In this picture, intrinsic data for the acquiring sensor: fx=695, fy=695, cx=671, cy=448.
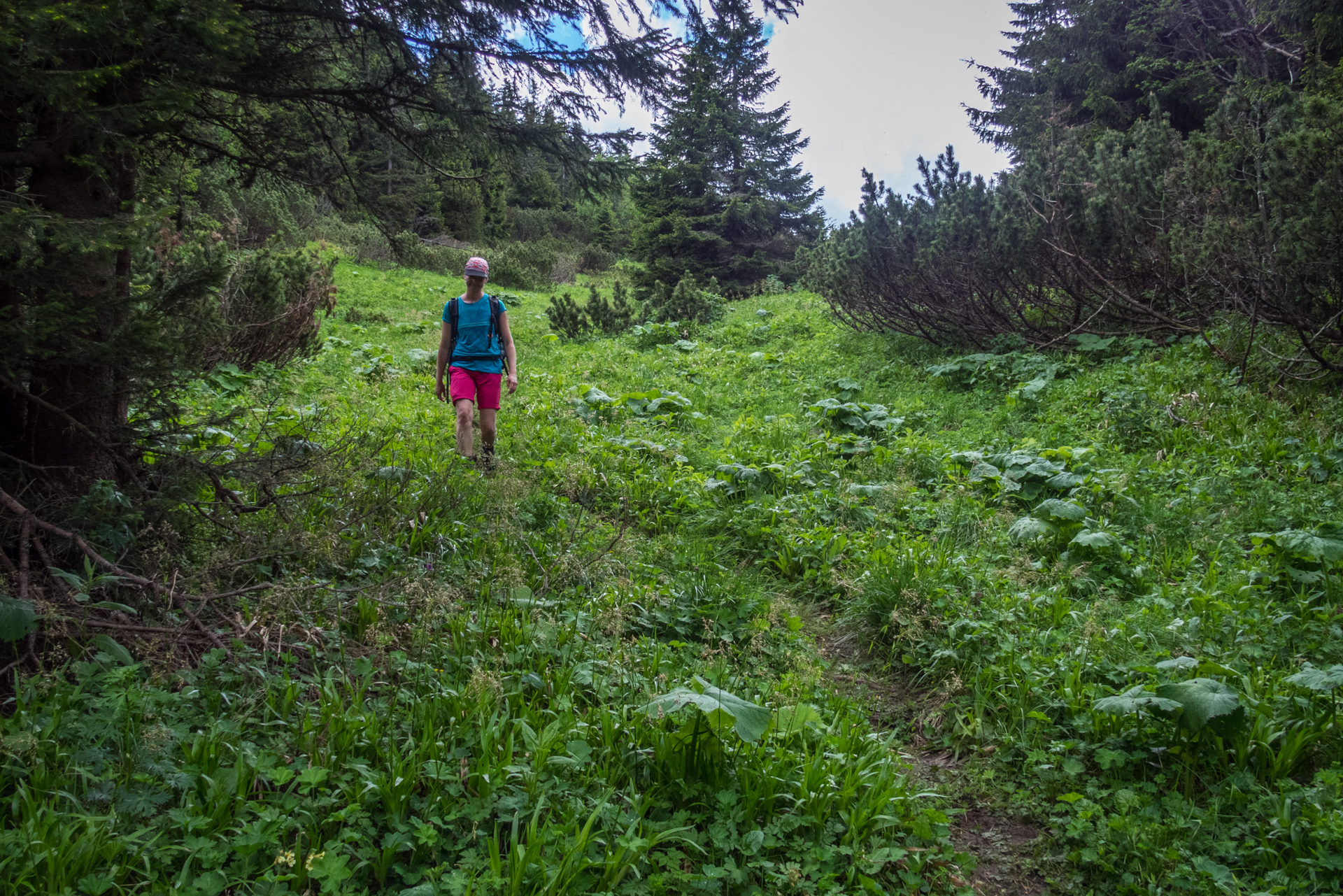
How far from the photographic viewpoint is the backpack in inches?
239

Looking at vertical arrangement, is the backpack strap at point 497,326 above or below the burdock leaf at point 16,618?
above

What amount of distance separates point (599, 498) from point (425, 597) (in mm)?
2379

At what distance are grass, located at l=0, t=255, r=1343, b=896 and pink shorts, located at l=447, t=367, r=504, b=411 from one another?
505 millimetres

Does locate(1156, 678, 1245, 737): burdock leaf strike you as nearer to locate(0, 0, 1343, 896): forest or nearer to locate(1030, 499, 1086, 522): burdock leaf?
locate(0, 0, 1343, 896): forest

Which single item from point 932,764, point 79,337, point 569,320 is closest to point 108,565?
point 79,337

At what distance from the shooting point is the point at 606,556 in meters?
4.25

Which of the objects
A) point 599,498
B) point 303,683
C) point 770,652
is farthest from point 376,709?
point 599,498

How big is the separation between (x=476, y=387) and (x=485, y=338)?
0.44 metres

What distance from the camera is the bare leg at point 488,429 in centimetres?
620

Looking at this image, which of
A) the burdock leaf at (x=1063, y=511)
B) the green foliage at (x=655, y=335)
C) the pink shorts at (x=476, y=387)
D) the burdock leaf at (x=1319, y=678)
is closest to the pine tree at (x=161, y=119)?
the pink shorts at (x=476, y=387)

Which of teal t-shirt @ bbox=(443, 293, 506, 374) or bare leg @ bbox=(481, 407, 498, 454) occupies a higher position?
teal t-shirt @ bbox=(443, 293, 506, 374)

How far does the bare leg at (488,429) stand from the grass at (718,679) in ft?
0.93

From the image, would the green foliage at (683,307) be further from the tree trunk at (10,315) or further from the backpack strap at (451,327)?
the tree trunk at (10,315)

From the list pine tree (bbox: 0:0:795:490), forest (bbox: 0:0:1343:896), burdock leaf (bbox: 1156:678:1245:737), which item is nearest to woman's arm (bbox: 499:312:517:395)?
forest (bbox: 0:0:1343:896)
